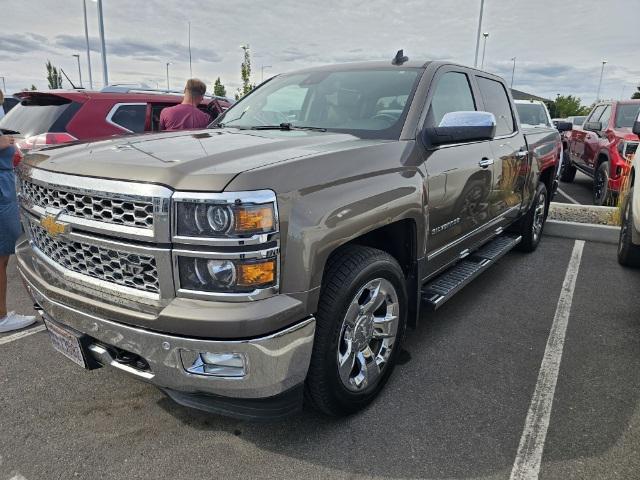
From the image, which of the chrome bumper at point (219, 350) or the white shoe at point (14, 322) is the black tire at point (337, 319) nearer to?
the chrome bumper at point (219, 350)

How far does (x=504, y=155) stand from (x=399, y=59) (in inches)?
50.4

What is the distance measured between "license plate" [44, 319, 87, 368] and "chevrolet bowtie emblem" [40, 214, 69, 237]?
457 mm

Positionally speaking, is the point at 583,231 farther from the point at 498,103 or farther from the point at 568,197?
the point at 568,197

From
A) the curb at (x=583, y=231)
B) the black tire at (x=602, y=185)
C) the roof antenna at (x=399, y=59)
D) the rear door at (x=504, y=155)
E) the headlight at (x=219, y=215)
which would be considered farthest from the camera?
the black tire at (x=602, y=185)

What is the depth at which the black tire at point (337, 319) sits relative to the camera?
7.29 ft

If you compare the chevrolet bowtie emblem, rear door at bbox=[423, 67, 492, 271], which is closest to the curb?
rear door at bbox=[423, 67, 492, 271]

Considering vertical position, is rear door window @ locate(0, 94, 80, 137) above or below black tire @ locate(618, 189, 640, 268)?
above

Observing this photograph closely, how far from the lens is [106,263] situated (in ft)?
6.86

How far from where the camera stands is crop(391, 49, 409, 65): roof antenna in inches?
137

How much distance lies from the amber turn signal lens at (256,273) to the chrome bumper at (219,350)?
8.6 inches

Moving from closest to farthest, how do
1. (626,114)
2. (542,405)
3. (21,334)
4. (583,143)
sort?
(542,405) < (21,334) < (626,114) < (583,143)

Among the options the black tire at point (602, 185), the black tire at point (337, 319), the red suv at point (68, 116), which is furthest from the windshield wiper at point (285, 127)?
the black tire at point (602, 185)

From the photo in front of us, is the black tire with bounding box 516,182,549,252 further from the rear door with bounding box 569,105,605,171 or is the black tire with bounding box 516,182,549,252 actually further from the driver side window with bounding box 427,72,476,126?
the rear door with bounding box 569,105,605,171

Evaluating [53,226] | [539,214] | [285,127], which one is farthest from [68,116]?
[539,214]
